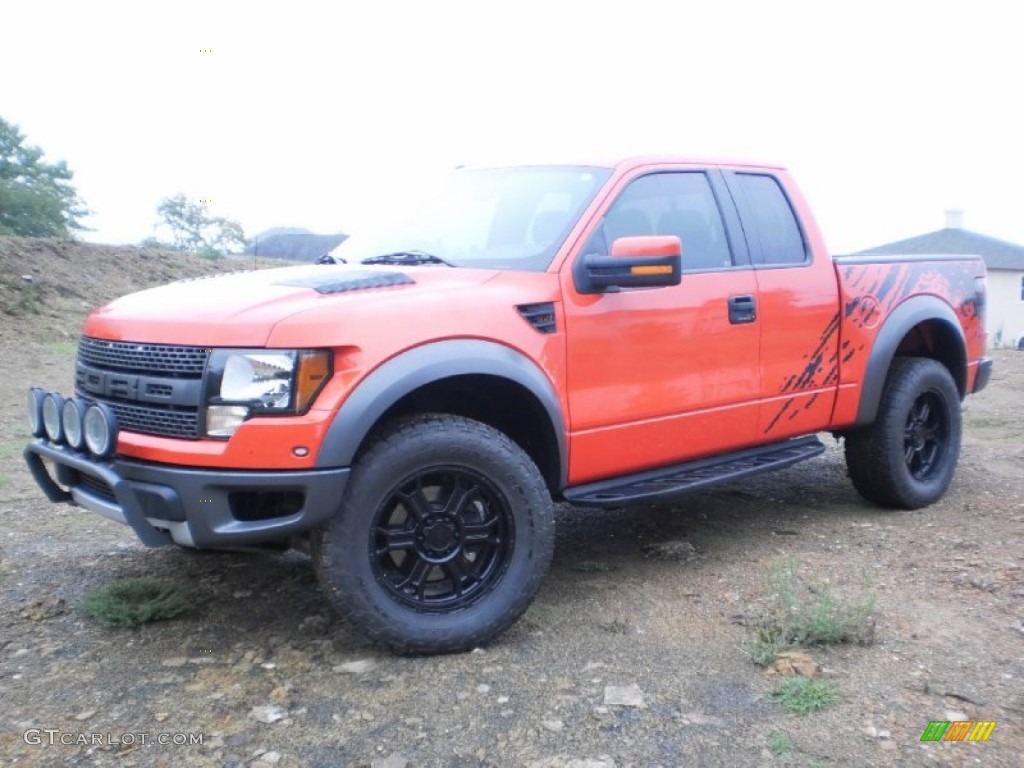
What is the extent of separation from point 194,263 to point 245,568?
11.0 meters

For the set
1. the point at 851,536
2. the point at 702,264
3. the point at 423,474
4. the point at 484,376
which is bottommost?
the point at 851,536

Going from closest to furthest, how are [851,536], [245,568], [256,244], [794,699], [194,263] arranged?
[794,699] → [245,568] → [851,536] → [256,244] → [194,263]

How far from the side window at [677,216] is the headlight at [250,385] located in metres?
1.57

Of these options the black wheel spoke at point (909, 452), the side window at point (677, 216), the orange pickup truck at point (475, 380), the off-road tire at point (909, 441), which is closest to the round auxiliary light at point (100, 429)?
the orange pickup truck at point (475, 380)

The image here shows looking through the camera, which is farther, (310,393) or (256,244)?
(256,244)

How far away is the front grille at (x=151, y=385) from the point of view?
10.8 feet

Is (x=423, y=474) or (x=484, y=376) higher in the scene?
(x=484, y=376)

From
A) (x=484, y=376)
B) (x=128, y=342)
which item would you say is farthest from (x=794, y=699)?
(x=128, y=342)

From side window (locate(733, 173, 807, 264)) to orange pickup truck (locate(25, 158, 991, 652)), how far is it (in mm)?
15

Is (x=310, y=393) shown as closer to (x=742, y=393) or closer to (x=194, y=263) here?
(x=742, y=393)

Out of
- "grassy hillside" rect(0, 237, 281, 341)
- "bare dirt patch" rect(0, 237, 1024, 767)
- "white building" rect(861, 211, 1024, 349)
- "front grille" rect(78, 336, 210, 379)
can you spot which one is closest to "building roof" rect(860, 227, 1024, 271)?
"white building" rect(861, 211, 1024, 349)

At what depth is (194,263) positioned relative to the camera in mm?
14719

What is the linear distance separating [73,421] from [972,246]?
158 ft

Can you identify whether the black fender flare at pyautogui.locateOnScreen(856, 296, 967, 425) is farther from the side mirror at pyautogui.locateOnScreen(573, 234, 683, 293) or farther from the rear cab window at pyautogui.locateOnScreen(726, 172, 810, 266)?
the side mirror at pyautogui.locateOnScreen(573, 234, 683, 293)
